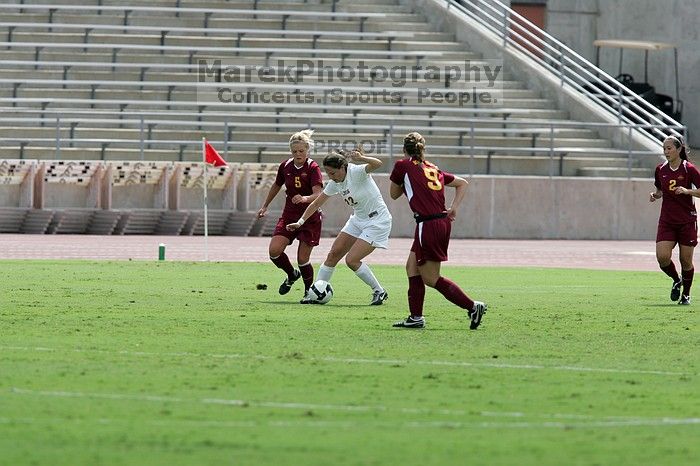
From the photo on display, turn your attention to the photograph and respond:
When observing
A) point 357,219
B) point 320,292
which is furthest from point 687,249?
point 320,292

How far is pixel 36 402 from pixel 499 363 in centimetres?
375

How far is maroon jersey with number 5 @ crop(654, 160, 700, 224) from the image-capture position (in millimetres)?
17688

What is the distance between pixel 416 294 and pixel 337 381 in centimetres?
394

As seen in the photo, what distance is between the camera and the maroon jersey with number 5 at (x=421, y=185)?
1405 cm

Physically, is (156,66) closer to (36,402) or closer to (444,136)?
(444,136)

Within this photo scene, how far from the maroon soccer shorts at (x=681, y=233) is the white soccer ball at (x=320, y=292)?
3.90m

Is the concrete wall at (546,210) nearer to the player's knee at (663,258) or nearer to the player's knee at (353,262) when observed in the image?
the player's knee at (663,258)

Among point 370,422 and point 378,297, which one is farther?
point 378,297

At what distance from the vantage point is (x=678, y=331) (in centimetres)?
1461

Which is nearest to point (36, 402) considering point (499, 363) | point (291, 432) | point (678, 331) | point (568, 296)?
point (291, 432)

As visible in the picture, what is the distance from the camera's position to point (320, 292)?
674 inches

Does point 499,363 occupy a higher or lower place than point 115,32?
lower

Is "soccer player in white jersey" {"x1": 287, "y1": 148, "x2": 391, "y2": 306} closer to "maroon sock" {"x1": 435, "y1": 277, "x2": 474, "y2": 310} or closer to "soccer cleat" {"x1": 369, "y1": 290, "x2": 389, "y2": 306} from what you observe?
"soccer cleat" {"x1": 369, "y1": 290, "x2": 389, "y2": 306}

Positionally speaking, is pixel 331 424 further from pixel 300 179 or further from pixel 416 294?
pixel 300 179
